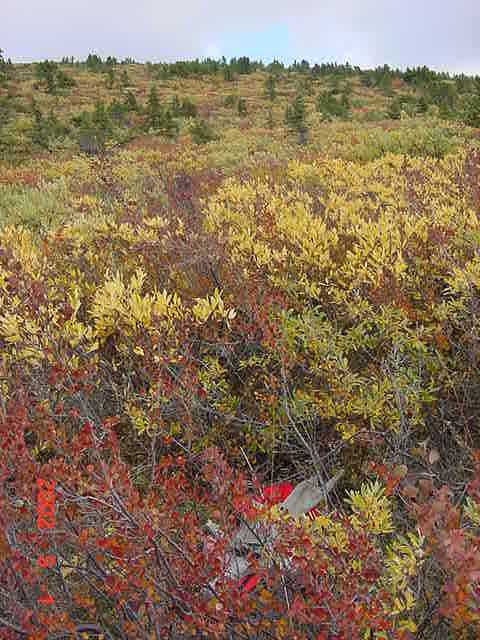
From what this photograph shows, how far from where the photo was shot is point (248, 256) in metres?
3.21

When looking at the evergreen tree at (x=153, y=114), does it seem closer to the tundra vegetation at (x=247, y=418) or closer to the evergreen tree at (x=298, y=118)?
the evergreen tree at (x=298, y=118)

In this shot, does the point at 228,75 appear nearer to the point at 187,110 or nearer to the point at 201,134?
the point at 187,110

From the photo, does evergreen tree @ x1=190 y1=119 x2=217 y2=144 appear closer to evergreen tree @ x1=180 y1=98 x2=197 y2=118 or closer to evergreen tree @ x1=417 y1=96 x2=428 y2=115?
evergreen tree @ x1=180 y1=98 x2=197 y2=118

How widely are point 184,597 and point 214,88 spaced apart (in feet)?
153

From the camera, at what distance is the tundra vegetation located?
1380mm

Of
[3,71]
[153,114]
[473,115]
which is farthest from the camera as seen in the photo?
[3,71]

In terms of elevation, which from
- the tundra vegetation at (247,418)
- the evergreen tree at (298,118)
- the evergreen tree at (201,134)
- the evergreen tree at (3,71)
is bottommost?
the tundra vegetation at (247,418)

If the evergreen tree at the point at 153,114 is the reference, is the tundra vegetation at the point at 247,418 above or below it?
below

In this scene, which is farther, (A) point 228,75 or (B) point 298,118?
(A) point 228,75

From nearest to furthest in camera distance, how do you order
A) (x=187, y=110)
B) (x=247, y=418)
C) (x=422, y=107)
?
(x=247, y=418) → (x=422, y=107) → (x=187, y=110)

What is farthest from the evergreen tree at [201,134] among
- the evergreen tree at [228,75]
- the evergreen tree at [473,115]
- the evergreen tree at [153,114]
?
the evergreen tree at [228,75]

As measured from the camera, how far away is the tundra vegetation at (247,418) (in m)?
1.38

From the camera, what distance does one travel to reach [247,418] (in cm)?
269

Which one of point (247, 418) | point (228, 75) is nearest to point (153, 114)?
point (228, 75)
